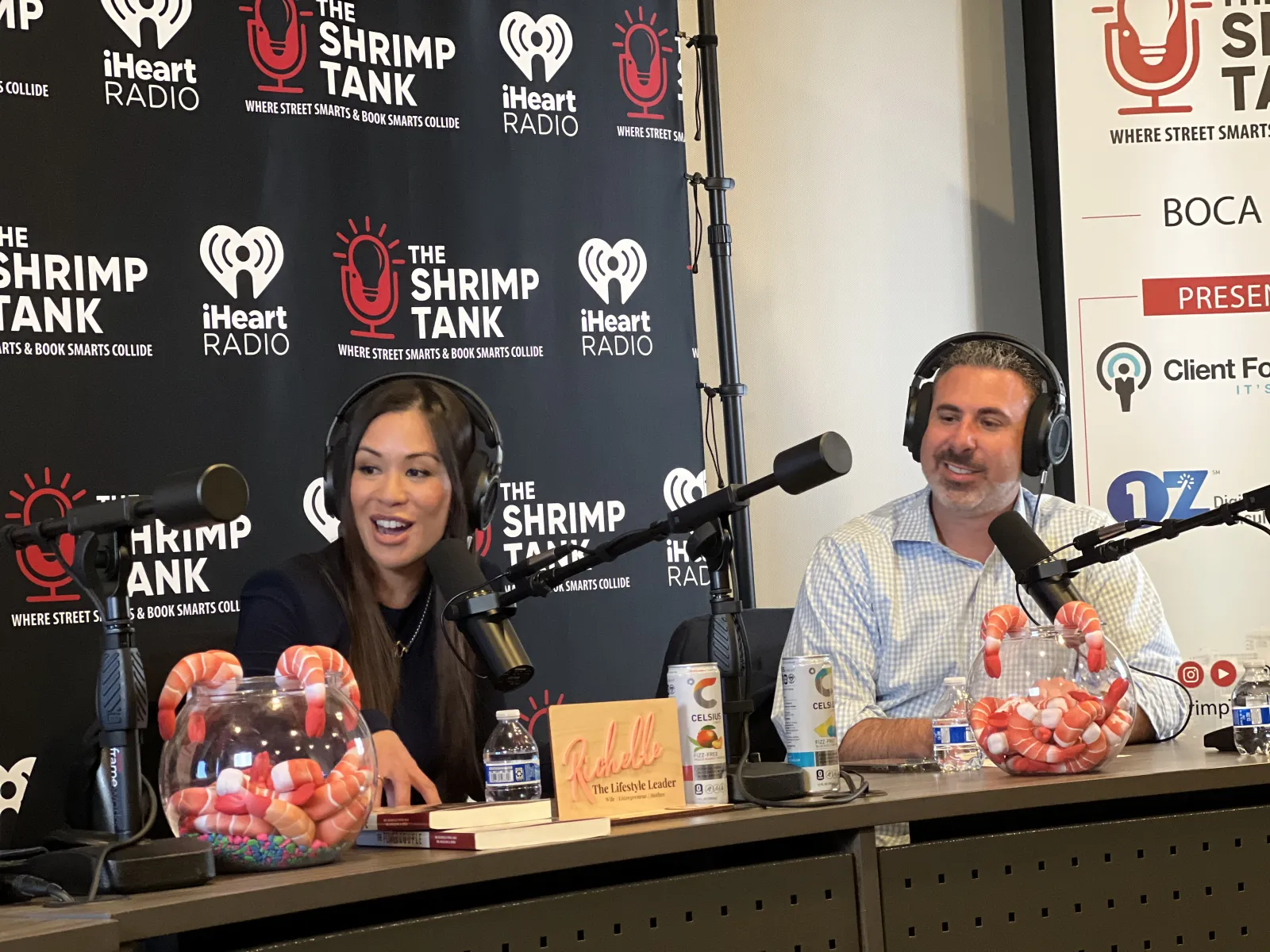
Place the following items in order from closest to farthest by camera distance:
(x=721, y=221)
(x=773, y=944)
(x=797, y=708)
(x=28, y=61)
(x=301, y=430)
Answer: (x=773, y=944) < (x=797, y=708) < (x=28, y=61) < (x=301, y=430) < (x=721, y=221)

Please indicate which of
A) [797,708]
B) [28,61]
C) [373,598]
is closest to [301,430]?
[373,598]

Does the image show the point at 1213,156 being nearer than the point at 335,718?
No

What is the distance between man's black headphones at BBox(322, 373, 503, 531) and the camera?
7.83 ft

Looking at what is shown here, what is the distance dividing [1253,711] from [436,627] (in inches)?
49.1

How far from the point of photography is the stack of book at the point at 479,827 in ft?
4.52

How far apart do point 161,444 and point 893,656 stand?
1432 millimetres

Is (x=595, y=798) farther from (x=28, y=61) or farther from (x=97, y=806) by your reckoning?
(x=28, y=61)

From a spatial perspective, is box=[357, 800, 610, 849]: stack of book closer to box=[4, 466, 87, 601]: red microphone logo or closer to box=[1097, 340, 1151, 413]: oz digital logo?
box=[4, 466, 87, 601]: red microphone logo

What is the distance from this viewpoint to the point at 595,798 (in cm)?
152

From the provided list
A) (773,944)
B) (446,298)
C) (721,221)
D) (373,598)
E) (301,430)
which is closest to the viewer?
(773,944)

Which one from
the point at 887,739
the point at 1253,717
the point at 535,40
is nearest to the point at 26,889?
the point at 887,739

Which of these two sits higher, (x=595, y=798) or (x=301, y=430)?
(x=301, y=430)

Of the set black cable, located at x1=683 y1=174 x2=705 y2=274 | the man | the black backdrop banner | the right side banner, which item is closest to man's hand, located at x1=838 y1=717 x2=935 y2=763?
the man

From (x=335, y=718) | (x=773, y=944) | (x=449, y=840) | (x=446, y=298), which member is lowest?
(x=773, y=944)
